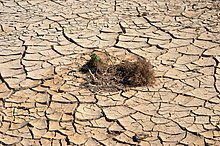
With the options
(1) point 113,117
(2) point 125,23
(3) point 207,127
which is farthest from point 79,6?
(3) point 207,127

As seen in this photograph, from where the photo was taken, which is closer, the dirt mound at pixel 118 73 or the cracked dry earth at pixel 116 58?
the cracked dry earth at pixel 116 58

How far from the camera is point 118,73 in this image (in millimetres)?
4629

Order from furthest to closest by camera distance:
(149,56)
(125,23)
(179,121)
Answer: (125,23) → (149,56) → (179,121)

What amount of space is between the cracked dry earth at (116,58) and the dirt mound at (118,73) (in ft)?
0.29

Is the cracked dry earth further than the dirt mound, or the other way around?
the dirt mound

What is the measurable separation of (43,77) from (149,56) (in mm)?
1100

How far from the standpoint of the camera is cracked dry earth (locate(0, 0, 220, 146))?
3887 mm

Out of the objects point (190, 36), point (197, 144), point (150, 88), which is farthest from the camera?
point (190, 36)

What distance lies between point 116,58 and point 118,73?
0.35m

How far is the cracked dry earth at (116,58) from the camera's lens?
389cm

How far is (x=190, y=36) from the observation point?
17.7 ft

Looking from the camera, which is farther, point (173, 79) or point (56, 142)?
point (173, 79)

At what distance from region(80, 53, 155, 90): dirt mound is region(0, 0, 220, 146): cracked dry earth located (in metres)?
0.09

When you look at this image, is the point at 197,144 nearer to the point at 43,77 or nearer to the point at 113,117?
the point at 113,117
